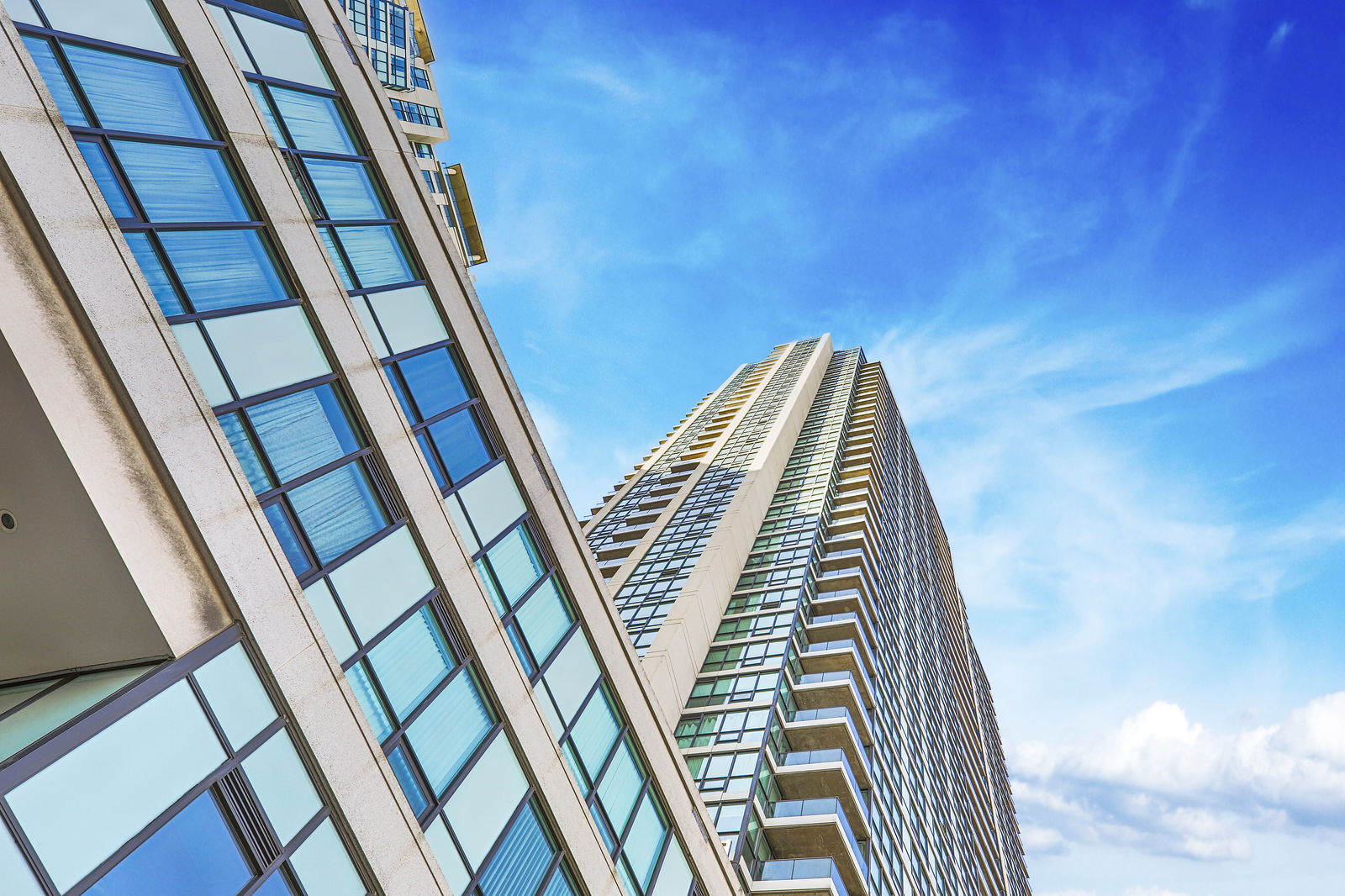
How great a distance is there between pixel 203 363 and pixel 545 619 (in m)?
7.85

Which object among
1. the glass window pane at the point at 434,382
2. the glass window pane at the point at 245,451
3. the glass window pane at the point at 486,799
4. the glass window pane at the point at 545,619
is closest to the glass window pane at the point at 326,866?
the glass window pane at the point at 486,799

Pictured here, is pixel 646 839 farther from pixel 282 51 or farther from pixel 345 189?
pixel 282 51

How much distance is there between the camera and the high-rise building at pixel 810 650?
3366cm

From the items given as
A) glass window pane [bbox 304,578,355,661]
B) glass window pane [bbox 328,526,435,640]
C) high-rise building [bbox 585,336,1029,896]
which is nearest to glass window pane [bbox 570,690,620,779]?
high-rise building [bbox 585,336,1029,896]

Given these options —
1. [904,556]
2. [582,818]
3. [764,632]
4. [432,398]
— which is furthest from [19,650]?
[904,556]

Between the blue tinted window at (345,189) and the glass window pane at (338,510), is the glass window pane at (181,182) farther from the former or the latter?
the glass window pane at (338,510)

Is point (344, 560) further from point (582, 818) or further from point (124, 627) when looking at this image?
point (582, 818)

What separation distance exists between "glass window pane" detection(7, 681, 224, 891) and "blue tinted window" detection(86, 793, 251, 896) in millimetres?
197

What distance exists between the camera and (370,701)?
11594 mm

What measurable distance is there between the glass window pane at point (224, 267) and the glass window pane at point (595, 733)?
9.06 meters

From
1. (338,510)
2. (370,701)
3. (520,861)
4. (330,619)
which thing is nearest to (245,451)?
(338,510)

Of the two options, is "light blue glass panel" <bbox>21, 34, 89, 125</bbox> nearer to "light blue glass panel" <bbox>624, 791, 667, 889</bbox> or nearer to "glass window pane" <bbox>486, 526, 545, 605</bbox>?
"glass window pane" <bbox>486, 526, 545, 605</bbox>

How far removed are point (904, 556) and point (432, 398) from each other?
5963 centimetres

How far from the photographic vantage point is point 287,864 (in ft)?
31.0
